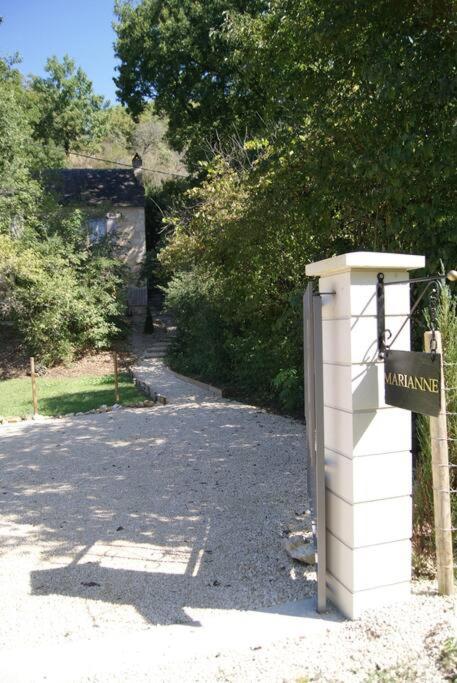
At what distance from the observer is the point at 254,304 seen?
8.90 m

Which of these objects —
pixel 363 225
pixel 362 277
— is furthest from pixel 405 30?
pixel 362 277

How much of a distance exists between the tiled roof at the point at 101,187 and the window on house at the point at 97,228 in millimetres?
940

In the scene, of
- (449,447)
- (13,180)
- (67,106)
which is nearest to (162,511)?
(449,447)

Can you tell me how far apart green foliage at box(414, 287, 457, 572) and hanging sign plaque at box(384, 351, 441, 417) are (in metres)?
0.74

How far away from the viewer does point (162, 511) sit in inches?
175

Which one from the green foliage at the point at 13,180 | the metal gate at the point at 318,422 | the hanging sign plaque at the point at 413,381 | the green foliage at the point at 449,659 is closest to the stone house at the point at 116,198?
the green foliage at the point at 13,180

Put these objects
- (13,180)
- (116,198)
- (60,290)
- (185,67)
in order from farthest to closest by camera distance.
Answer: (116,198), (185,67), (13,180), (60,290)

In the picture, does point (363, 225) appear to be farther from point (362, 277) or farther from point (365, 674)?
point (365, 674)

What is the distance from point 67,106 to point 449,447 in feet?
108

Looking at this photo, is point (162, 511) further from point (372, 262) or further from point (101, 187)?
point (101, 187)

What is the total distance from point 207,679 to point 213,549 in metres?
1.46

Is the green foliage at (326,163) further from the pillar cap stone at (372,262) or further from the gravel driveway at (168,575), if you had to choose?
the gravel driveway at (168,575)

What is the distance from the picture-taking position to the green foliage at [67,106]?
99.8 ft

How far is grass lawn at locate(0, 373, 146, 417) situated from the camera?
10.6 metres
